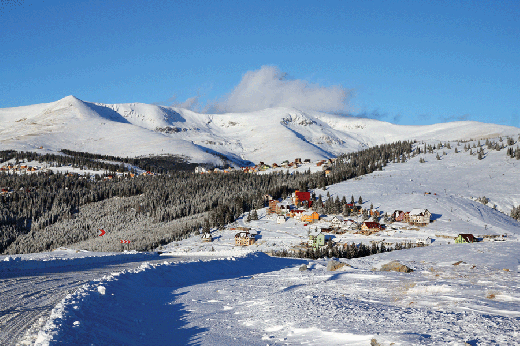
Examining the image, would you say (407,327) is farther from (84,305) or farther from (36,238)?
(36,238)

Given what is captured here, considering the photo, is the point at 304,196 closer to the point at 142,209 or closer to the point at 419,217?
the point at 419,217

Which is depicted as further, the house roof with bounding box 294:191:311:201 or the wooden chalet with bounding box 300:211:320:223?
the house roof with bounding box 294:191:311:201

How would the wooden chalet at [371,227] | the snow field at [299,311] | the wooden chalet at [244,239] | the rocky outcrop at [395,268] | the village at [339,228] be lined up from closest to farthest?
1. the snow field at [299,311]
2. the rocky outcrop at [395,268]
3. the village at [339,228]
4. the wooden chalet at [244,239]
5. the wooden chalet at [371,227]

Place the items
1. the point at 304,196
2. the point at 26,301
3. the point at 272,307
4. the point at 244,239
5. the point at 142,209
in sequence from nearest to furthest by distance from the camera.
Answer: the point at 272,307
the point at 26,301
the point at 244,239
the point at 304,196
the point at 142,209

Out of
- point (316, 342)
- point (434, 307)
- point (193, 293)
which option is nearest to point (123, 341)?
point (316, 342)

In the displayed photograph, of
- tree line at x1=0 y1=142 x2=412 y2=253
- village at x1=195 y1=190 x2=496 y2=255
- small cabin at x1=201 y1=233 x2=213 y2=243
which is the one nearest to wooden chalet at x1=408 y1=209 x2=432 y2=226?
village at x1=195 y1=190 x2=496 y2=255

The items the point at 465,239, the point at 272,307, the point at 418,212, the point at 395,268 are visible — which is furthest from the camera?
the point at 418,212

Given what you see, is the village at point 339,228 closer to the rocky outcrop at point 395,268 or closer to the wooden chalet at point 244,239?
the wooden chalet at point 244,239

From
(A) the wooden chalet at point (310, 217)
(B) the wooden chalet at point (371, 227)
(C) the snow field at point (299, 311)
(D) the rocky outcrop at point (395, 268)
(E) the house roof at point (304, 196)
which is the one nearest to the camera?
(C) the snow field at point (299, 311)

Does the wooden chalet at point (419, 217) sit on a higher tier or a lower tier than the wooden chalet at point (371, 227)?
higher

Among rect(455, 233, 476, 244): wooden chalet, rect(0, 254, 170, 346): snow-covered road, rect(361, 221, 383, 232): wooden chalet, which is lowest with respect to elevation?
rect(455, 233, 476, 244): wooden chalet

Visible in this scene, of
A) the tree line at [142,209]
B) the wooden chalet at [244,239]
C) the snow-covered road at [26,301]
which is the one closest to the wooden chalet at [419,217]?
the tree line at [142,209]

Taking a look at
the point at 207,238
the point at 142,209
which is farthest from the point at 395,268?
the point at 142,209

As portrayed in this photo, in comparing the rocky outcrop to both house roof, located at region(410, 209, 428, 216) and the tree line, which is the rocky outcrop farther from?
the tree line
